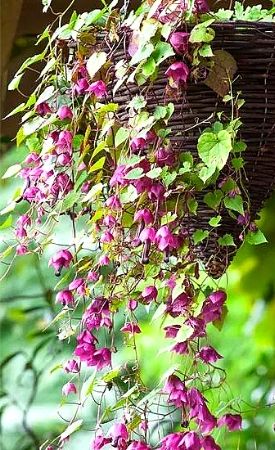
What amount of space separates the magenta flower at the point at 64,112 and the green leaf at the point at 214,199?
0.21m

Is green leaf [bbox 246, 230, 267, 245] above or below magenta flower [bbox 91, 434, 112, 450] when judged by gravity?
above

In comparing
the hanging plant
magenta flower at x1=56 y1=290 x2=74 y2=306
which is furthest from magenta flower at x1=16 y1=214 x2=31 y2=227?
magenta flower at x1=56 y1=290 x2=74 y2=306

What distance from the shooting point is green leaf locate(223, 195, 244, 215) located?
865 millimetres

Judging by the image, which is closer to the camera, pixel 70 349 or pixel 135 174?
pixel 135 174

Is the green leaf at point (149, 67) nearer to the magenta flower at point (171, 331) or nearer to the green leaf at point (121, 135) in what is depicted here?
the green leaf at point (121, 135)

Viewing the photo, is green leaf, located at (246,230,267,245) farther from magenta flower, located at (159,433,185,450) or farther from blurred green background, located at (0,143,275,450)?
blurred green background, located at (0,143,275,450)

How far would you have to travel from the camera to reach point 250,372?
1.40m

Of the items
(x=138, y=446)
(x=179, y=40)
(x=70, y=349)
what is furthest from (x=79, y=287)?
(x=70, y=349)

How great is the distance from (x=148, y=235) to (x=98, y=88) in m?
0.19

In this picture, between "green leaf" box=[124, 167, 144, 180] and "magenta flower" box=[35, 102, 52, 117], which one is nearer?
"green leaf" box=[124, 167, 144, 180]

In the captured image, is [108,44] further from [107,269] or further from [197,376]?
[107,269]

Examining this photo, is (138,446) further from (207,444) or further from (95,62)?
(95,62)

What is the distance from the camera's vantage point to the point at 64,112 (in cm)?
96

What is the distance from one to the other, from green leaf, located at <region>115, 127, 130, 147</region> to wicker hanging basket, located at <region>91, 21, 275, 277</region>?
0.04m
